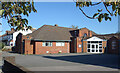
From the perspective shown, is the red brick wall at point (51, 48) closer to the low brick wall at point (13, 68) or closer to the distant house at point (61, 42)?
the distant house at point (61, 42)

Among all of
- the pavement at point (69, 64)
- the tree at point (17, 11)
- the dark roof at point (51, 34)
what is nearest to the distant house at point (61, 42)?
the dark roof at point (51, 34)

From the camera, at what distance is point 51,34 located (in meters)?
37.8

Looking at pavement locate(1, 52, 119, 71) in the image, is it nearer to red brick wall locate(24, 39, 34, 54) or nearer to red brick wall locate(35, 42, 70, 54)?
red brick wall locate(24, 39, 34, 54)

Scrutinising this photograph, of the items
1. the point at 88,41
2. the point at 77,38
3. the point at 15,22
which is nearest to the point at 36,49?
the point at 77,38

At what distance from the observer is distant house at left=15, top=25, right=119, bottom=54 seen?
3356cm

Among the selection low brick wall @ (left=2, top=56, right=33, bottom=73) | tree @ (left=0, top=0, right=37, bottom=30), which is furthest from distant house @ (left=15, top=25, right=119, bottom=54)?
tree @ (left=0, top=0, right=37, bottom=30)

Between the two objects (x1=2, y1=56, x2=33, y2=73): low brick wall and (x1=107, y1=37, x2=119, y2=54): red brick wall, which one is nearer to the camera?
(x1=2, y1=56, x2=33, y2=73): low brick wall

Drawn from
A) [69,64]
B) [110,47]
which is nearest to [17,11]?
[69,64]

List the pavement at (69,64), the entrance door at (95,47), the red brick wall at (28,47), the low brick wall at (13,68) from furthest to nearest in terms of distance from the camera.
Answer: the entrance door at (95,47)
the red brick wall at (28,47)
the pavement at (69,64)
the low brick wall at (13,68)

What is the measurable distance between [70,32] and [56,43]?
27.0 ft

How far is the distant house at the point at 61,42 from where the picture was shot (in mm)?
33562

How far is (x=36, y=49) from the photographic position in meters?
Result: 33.1

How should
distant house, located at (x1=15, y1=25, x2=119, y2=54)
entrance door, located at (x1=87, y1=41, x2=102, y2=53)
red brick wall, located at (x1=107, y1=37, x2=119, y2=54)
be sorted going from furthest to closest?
entrance door, located at (x1=87, y1=41, x2=102, y2=53) → red brick wall, located at (x1=107, y1=37, x2=119, y2=54) → distant house, located at (x1=15, y1=25, x2=119, y2=54)

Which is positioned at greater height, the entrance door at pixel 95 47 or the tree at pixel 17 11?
the tree at pixel 17 11
